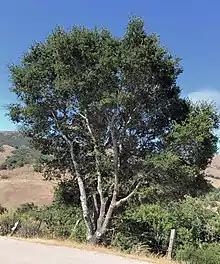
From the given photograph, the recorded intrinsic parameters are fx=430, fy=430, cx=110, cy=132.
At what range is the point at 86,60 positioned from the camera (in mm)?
20297

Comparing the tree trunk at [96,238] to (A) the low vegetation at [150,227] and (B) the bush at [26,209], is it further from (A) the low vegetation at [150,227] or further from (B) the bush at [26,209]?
(B) the bush at [26,209]

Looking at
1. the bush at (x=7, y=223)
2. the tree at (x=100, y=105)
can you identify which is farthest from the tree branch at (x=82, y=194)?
the bush at (x=7, y=223)

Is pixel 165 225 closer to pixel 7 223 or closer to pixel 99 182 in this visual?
pixel 99 182

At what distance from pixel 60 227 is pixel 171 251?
26.9ft

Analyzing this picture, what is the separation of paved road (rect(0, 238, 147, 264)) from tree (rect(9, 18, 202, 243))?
5.51 meters

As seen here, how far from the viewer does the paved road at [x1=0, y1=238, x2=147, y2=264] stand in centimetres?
1264

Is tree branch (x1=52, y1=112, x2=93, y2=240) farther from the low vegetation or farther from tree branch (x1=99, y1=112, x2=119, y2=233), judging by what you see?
the low vegetation

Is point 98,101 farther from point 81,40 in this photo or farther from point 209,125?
point 209,125

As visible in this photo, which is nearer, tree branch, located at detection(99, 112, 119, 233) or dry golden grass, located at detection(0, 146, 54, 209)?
tree branch, located at detection(99, 112, 119, 233)

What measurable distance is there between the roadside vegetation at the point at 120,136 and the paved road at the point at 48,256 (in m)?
5.10

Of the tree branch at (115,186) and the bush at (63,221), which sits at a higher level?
the tree branch at (115,186)

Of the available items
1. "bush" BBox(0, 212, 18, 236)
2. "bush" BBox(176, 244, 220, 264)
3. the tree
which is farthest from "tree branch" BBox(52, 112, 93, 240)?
"bush" BBox(176, 244, 220, 264)

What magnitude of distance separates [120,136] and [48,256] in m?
8.96

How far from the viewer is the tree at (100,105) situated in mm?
19891
